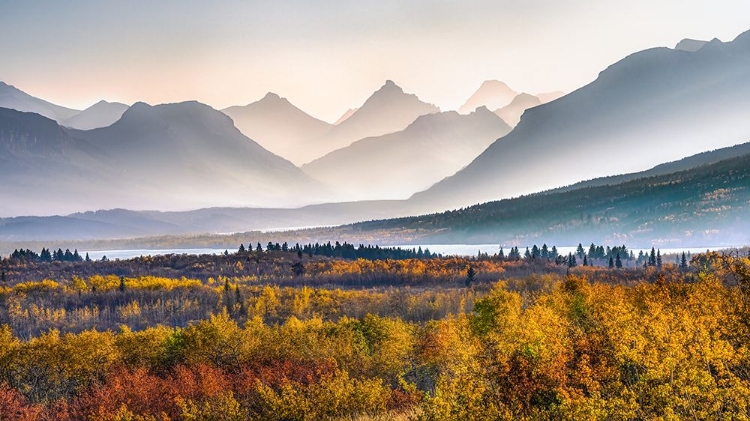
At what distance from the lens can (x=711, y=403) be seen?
3033 cm

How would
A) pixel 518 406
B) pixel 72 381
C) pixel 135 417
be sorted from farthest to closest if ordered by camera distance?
pixel 72 381 → pixel 135 417 → pixel 518 406

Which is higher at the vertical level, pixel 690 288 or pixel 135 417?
pixel 690 288

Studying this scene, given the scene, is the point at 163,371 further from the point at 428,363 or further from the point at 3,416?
the point at 428,363

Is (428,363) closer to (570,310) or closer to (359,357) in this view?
(359,357)

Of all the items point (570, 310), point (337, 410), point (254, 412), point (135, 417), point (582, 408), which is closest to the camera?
point (582, 408)

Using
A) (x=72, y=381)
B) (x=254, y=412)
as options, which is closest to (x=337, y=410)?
(x=254, y=412)

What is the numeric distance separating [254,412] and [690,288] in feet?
156

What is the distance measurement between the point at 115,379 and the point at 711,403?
79674 mm

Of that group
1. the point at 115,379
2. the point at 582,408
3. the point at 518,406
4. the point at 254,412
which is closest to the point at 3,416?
the point at 115,379

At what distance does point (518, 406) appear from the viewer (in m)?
34.1

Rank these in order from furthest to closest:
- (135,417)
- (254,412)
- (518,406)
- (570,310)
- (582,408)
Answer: (570,310) → (135,417) → (254,412) → (518,406) → (582,408)

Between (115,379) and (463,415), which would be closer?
(463,415)

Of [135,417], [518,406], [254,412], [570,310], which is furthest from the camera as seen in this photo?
[570,310]

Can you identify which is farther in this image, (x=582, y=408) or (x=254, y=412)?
(x=254, y=412)
